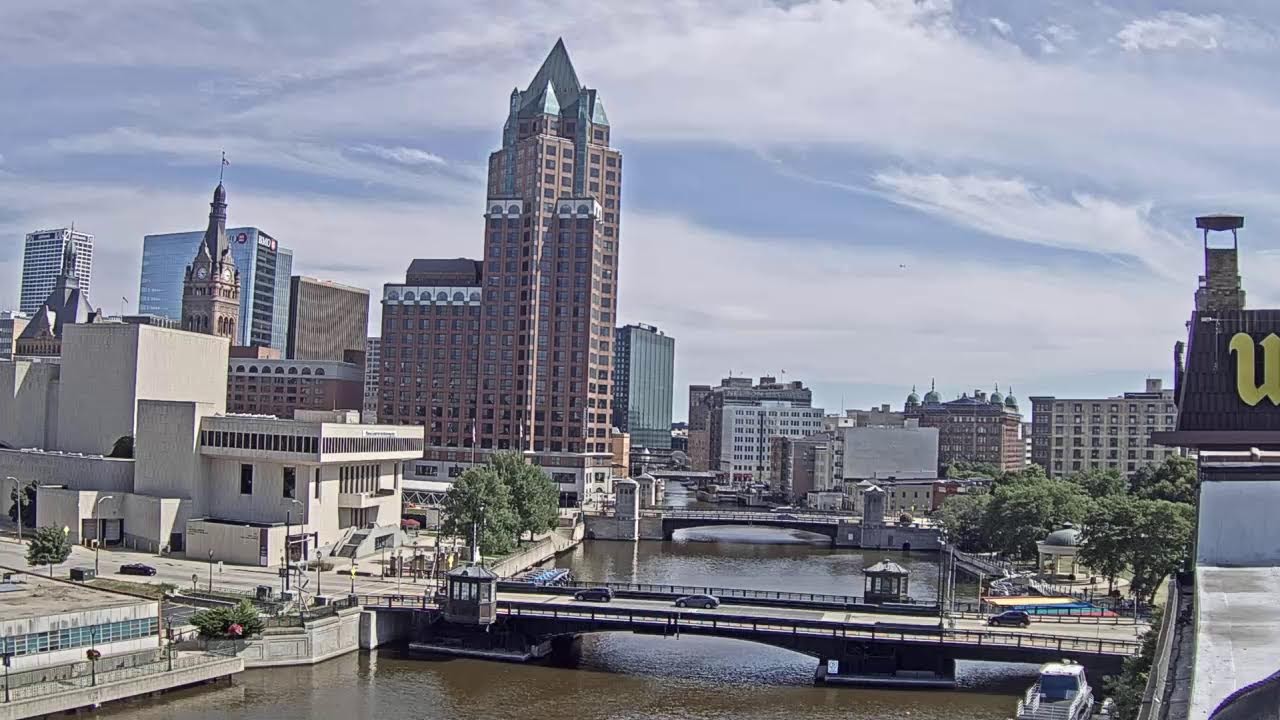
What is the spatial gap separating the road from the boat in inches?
480

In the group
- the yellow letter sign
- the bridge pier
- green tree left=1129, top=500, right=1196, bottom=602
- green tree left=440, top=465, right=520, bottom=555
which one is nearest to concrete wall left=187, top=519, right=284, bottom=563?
green tree left=440, top=465, right=520, bottom=555

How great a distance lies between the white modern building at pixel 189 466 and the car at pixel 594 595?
33.6 meters

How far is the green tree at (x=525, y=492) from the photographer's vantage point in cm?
13375

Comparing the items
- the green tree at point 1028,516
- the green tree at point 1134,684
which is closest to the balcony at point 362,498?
the green tree at point 1028,516

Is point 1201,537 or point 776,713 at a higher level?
point 1201,537

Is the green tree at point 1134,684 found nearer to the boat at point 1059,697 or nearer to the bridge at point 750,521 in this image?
the boat at point 1059,697

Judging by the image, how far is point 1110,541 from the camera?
10188cm

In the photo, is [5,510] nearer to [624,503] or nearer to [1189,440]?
[624,503]

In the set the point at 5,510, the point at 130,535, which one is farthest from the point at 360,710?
the point at 5,510

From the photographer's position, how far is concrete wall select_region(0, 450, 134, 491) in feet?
395

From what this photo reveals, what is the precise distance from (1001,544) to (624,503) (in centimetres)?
5225

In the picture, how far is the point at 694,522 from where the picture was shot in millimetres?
170875

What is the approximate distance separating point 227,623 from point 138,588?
13.8 metres

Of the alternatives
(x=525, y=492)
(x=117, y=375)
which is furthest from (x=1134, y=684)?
(x=117, y=375)
